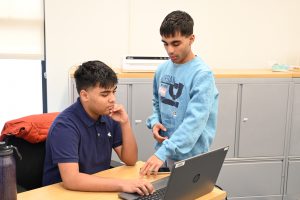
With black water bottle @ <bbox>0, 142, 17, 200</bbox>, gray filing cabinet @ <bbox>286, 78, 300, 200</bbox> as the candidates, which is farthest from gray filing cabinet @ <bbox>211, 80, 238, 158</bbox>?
black water bottle @ <bbox>0, 142, 17, 200</bbox>

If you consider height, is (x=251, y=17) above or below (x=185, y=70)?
above

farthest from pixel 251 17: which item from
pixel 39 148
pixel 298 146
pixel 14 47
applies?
pixel 39 148

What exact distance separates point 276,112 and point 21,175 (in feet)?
6.69

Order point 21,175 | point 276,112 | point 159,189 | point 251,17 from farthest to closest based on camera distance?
1. point 251,17
2. point 276,112
3. point 21,175
4. point 159,189

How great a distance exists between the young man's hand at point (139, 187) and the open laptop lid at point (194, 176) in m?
0.15

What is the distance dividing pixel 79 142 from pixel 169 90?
1.72ft

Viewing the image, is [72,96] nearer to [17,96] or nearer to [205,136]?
[17,96]

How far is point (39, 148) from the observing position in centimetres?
174

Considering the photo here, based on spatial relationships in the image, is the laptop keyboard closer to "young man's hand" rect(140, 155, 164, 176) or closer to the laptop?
the laptop

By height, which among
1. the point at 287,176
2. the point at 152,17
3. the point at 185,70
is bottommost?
the point at 287,176

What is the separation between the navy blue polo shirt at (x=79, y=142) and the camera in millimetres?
1506

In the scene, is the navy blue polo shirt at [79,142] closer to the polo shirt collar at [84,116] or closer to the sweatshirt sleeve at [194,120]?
the polo shirt collar at [84,116]

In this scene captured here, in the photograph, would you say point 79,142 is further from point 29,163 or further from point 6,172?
point 6,172

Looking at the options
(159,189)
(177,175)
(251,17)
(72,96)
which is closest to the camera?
A: (177,175)
